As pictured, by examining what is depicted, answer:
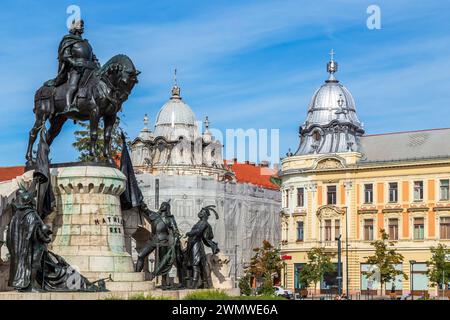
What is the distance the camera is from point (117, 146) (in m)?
52.4

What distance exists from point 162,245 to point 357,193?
130 ft

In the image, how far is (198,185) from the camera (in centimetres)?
7356

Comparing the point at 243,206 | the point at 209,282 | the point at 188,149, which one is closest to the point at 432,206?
the point at 243,206

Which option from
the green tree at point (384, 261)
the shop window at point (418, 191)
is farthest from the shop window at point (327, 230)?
the shop window at point (418, 191)

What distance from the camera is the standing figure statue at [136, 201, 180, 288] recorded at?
31.0 meters

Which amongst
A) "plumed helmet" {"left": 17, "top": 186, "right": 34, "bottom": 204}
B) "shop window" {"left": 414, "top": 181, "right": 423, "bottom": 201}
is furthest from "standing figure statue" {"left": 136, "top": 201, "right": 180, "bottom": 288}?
"shop window" {"left": 414, "top": 181, "right": 423, "bottom": 201}

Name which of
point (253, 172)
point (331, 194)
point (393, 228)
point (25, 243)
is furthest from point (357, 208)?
point (25, 243)

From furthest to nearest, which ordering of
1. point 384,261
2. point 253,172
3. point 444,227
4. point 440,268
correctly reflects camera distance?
point 253,172, point 444,227, point 384,261, point 440,268

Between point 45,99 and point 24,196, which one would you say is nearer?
point 24,196

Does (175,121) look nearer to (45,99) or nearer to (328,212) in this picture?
(328,212)

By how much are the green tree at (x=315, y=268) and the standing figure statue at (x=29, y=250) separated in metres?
40.2

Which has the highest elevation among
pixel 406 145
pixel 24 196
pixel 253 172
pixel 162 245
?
pixel 253 172

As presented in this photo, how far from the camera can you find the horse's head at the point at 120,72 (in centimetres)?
2939
